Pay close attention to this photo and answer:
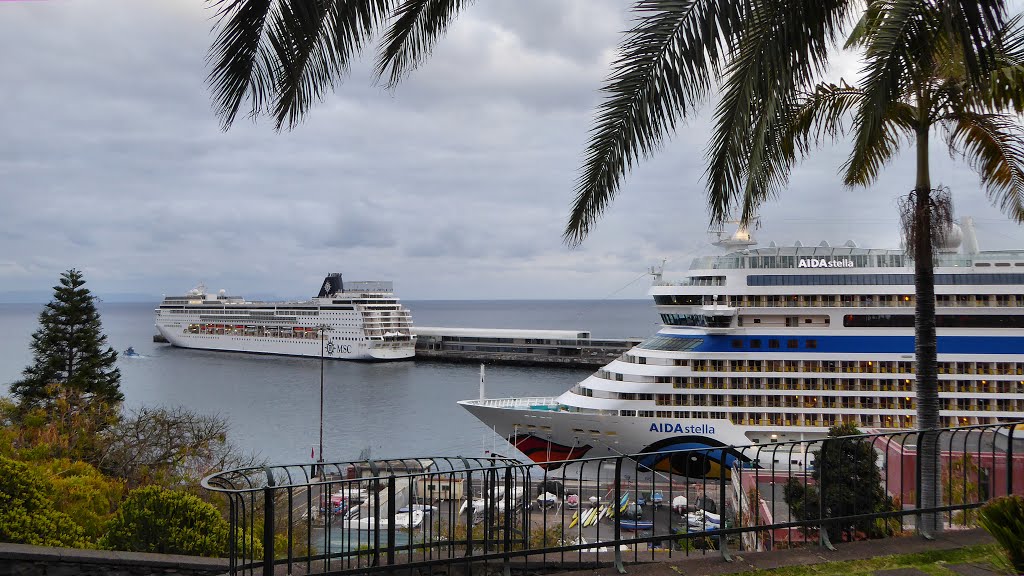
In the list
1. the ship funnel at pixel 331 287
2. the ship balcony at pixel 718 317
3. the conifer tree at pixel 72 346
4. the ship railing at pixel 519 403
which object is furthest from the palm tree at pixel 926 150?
the ship funnel at pixel 331 287

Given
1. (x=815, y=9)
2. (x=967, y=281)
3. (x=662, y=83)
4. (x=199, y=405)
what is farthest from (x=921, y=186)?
(x=199, y=405)

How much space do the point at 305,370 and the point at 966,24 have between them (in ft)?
179

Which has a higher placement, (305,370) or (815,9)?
(815,9)

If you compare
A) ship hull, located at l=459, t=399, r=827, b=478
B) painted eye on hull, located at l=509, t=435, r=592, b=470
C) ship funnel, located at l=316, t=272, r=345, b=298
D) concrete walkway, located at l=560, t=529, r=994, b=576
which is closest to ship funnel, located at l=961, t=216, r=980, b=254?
ship hull, located at l=459, t=399, r=827, b=478

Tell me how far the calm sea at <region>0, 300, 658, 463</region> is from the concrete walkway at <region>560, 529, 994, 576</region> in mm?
21027

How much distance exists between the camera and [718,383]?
21.6 meters

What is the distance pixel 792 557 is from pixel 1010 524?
4.54ft

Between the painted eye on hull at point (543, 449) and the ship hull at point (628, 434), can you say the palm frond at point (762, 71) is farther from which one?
the painted eye on hull at point (543, 449)

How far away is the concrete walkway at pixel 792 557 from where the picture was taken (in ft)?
13.3

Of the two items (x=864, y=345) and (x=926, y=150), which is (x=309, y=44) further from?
(x=864, y=345)

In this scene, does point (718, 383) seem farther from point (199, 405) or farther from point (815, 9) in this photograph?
point (199, 405)

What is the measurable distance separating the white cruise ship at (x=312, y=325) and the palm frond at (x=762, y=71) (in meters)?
57.8

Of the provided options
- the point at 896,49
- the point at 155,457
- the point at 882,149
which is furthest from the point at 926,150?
the point at 155,457

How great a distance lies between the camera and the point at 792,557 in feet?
13.8
